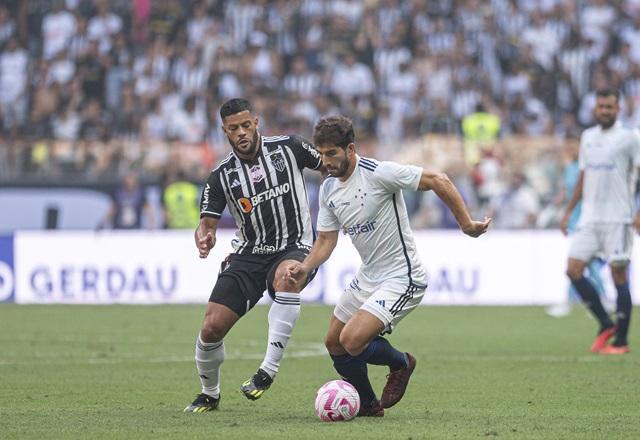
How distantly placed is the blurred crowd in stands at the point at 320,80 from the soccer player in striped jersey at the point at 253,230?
13.7 m

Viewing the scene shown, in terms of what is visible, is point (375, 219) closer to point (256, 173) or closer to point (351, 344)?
point (351, 344)

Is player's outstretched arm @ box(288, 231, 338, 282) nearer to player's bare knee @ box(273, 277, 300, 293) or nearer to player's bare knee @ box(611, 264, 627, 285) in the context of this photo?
player's bare knee @ box(273, 277, 300, 293)

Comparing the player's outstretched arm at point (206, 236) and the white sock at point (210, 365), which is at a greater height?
the player's outstretched arm at point (206, 236)

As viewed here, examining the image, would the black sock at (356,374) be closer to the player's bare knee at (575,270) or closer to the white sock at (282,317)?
the white sock at (282,317)

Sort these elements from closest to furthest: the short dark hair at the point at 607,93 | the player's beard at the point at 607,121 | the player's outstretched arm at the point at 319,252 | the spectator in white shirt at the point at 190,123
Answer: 1. the player's outstretched arm at the point at 319,252
2. the short dark hair at the point at 607,93
3. the player's beard at the point at 607,121
4. the spectator in white shirt at the point at 190,123

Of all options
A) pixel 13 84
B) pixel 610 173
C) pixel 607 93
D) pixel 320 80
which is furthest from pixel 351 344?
pixel 13 84

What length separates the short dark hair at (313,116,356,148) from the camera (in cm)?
837

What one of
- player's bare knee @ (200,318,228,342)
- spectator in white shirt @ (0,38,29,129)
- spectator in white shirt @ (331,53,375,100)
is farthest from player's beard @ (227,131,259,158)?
spectator in white shirt @ (0,38,29,129)

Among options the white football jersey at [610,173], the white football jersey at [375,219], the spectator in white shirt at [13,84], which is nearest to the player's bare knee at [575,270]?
the white football jersey at [610,173]

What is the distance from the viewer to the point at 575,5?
27.6 m

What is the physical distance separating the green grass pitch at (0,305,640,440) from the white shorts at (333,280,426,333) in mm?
667

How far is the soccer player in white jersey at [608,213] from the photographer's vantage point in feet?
44.4

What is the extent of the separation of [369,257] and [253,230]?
1087mm

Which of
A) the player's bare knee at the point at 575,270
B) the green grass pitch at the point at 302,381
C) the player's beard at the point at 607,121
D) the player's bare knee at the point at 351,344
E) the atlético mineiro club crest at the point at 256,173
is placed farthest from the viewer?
the player's bare knee at the point at 575,270
